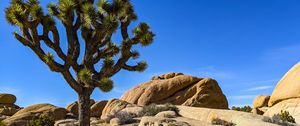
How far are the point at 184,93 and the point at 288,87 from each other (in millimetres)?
8721

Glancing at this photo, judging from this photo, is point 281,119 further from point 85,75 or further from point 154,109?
point 85,75

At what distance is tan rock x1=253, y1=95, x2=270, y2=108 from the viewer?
38.5m

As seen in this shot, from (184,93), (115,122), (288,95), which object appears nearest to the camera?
(115,122)

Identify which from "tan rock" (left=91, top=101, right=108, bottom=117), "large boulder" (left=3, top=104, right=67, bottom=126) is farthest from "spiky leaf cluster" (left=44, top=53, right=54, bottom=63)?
"tan rock" (left=91, top=101, right=108, bottom=117)

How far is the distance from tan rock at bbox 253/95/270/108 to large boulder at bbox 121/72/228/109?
340 inches

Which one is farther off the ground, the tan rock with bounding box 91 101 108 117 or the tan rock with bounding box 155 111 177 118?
the tan rock with bounding box 91 101 108 117

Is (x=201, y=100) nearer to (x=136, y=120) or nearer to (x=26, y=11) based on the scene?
(x=136, y=120)

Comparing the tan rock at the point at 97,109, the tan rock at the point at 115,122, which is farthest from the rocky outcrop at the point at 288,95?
the tan rock at the point at 97,109

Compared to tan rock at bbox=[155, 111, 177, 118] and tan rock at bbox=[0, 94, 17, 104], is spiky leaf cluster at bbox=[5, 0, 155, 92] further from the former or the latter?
tan rock at bbox=[0, 94, 17, 104]

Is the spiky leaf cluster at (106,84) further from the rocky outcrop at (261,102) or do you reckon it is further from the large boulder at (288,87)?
the rocky outcrop at (261,102)

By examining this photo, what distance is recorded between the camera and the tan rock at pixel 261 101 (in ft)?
126

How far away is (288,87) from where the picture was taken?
966 inches

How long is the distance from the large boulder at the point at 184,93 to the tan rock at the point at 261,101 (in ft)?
28.4

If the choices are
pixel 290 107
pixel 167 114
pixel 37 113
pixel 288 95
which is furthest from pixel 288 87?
pixel 37 113
